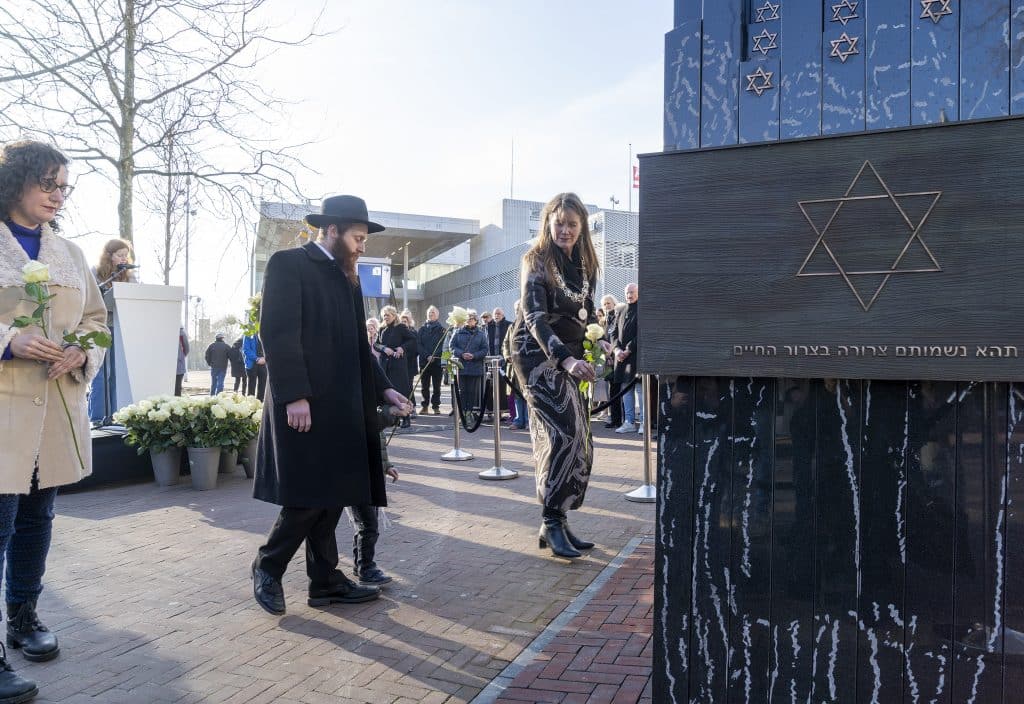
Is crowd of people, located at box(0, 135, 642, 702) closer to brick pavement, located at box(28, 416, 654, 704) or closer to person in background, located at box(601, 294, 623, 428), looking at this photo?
brick pavement, located at box(28, 416, 654, 704)

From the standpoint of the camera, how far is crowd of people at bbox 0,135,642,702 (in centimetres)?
→ 316

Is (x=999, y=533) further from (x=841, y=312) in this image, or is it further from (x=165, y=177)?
(x=165, y=177)

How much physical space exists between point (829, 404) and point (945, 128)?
2.40 ft

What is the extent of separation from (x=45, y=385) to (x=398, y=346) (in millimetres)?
9967

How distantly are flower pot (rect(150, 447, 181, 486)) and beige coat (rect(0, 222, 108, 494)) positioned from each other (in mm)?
4098

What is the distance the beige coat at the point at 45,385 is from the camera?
3.05 m

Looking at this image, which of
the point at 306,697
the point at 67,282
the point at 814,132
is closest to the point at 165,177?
the point at 67,282

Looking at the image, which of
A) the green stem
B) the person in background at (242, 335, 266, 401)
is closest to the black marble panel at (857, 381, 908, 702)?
the green stem

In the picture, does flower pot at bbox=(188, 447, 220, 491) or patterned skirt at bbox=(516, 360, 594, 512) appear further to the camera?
flower pot at bbox=(188, 447, 220, 491)

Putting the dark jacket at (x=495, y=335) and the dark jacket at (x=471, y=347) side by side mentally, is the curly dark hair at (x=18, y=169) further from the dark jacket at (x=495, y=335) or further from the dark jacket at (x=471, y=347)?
the dark jacket at (x=495, y=335)

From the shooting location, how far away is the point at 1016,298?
6.16ft

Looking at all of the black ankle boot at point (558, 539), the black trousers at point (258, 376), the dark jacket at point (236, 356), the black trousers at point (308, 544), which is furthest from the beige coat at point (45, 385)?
the dark jacket at point (236, 356)

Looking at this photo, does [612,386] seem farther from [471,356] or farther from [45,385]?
[45,385]

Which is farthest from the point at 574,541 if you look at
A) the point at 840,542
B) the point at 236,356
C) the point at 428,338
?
the point at 236,356
